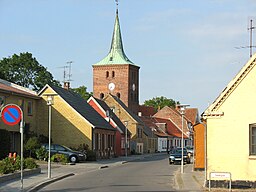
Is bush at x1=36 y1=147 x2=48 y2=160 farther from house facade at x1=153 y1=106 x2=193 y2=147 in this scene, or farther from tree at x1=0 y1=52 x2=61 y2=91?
house facade at x1=153 y1=106 x2=193 y2=147

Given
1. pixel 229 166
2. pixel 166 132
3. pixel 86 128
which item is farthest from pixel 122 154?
pixel 229 166

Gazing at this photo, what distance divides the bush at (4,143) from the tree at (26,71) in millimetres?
45664

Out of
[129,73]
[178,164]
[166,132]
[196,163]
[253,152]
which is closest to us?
[253,152]

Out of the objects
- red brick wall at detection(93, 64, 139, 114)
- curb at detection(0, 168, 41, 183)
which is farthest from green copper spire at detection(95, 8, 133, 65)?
curb at detection(0, 168, 41, 183)

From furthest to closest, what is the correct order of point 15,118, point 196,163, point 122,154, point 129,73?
point 129,73 < point 122,154 < point 196,163 < point 15,118

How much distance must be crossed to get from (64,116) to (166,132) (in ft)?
182

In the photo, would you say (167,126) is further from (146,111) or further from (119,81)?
(146,111)

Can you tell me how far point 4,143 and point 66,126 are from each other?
10465 millimetres

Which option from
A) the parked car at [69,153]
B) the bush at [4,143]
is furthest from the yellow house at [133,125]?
the bush at [4,143]

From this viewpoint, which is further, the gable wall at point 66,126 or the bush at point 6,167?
the gable wall at point 66,126

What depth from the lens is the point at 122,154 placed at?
242 ft

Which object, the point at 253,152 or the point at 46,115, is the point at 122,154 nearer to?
the point at 46,115

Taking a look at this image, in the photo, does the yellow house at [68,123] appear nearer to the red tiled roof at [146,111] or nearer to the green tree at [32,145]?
the green tree at [32,145]

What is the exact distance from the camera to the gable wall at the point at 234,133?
2323cm
